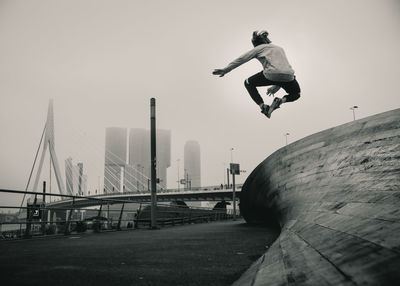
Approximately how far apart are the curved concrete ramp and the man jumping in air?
4.08 feet

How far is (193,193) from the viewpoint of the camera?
73.6 meters

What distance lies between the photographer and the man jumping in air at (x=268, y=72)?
4.39 meters

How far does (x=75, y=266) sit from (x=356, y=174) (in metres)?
3.58

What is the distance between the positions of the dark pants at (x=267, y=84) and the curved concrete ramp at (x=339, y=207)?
1144 millimetres

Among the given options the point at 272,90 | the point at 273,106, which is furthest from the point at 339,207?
the point at 272,90

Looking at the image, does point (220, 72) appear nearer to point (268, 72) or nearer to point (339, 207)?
point (268, 72)

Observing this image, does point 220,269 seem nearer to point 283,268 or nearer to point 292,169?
point 283,268

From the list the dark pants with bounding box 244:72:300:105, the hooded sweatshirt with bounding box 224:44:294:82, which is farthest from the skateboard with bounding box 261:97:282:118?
the hooded sweatshirt with bounding box 224:44:294:82

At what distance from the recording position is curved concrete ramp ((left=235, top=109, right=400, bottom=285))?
4.31ft

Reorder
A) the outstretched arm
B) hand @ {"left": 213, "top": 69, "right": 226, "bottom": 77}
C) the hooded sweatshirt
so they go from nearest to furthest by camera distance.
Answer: the hooded sweatshirt, the outstretched arm, hand @ {"left": 213, "top": 69, "right": 226, "bottom": 77}

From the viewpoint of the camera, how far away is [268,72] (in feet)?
14.5

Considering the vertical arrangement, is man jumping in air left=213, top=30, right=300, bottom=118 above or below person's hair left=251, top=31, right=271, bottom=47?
below

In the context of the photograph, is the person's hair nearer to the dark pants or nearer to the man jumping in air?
the man jumping in air

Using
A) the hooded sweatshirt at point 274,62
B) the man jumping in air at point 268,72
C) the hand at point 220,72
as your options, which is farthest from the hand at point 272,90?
the hand at point 220,72
